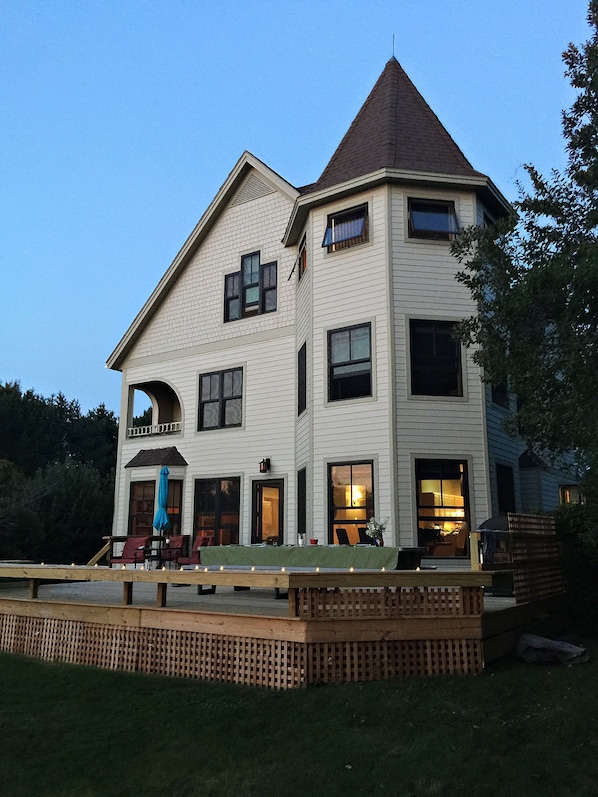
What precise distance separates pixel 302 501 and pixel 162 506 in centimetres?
309

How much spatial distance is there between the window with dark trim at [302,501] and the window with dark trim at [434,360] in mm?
3001

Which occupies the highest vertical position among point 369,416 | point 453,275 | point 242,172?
point 242,172

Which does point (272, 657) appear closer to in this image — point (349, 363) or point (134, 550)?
point (134, 550)

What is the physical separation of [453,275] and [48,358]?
17770 cm

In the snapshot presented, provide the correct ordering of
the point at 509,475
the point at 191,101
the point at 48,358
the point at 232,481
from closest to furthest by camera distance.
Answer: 1. the point at 509,475
2. the point at 232,481
3. the point at 191,101
4. the point at 48,358

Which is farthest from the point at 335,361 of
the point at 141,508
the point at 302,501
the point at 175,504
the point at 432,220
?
the point at 141,508

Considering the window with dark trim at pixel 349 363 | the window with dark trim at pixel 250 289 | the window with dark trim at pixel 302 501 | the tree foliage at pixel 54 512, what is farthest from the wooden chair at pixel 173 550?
the tree foliage at pixel 54 512

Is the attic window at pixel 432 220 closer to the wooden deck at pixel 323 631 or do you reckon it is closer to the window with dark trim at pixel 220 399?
the window with dark trim at pixel 220 399

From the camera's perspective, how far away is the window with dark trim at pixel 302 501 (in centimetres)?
1324

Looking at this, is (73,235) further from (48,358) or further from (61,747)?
(61,747)

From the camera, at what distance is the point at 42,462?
126 feet

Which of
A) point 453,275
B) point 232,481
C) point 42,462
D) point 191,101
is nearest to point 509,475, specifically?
point 453,275

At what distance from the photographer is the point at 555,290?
723 centimetres

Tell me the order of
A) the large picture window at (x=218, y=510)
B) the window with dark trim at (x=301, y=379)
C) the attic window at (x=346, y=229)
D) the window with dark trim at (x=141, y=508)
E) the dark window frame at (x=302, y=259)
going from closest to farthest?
the attic window at (x=346, y=229)
the window with dark trim at (x=301, y=379)
the dark window frame at (x=302, y=259)
the large picture window at (x=218, y=510)
the window with dark trim at (x=141, y=508)
